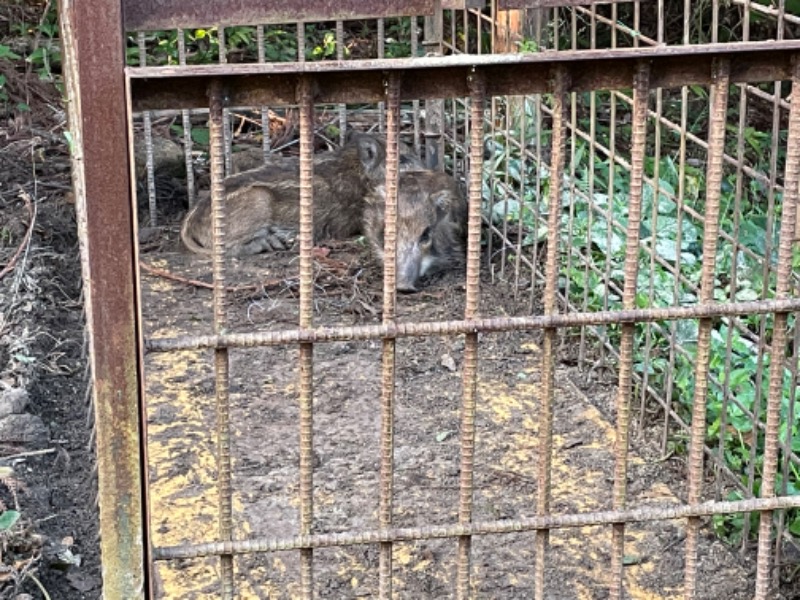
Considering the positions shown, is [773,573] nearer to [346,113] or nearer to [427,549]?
[427,549]

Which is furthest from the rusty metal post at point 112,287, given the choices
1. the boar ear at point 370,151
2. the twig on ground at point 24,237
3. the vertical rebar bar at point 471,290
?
the boar ear at point 370,151

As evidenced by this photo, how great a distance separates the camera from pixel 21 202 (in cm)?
650

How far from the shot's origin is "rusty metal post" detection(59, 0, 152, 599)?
2459 millimetres

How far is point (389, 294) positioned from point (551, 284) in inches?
12.5

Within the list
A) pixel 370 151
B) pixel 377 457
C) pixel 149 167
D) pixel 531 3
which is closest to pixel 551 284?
pixel 531 3

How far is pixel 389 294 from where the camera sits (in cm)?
267

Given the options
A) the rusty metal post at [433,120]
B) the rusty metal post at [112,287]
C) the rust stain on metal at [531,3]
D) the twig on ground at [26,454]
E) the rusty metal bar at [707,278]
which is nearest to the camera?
the rusty metal post at [112,287]

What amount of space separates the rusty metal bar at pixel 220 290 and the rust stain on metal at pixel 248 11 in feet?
0.92

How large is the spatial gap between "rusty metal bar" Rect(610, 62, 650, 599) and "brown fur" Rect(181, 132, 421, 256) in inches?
149

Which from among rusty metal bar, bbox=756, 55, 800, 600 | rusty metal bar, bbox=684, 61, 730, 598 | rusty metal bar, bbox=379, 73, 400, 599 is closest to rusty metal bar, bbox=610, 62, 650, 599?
rusty metal bar, bbox=684, 61, 730, 598

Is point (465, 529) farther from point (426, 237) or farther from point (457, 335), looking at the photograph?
point (426, 237)

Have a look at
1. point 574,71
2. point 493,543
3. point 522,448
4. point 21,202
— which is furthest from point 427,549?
point 21,202

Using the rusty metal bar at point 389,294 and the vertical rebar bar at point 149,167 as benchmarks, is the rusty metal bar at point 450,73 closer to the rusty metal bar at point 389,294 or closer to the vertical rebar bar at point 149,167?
the rusty metal bar at point 389,294

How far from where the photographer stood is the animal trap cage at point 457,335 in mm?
2584
